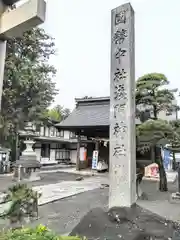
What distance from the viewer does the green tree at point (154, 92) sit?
8781 millimetres

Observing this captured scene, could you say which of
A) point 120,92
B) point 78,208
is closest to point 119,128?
point 120,92

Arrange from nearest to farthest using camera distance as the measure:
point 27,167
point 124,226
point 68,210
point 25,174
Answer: point 124,226, point 68,210, point 27,167, point 25,174

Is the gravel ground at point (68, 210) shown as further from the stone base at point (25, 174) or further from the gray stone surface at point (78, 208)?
the stone base at point (25, 174)

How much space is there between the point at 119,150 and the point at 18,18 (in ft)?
9.96

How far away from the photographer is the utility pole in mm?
2111

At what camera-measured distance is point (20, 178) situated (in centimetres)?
1176

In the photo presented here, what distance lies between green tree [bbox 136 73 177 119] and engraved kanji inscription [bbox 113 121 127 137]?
4776mm

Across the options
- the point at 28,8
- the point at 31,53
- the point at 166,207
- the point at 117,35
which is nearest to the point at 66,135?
the point at 31,53

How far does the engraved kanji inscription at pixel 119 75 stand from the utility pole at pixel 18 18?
8.78 ft

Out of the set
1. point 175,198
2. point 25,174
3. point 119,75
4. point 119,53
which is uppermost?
point 119,53

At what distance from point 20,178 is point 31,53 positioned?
6.51 metres

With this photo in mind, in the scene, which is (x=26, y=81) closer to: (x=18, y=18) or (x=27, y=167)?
(x=27, y=167)

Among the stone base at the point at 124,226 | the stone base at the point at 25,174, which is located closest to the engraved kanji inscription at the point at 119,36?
the stone base at the point at 124,226

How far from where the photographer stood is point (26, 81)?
1024 cm
